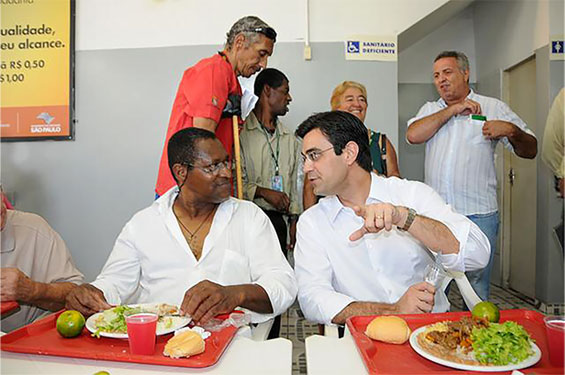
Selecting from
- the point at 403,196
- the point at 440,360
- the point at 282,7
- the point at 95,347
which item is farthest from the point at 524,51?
the point at 95,347

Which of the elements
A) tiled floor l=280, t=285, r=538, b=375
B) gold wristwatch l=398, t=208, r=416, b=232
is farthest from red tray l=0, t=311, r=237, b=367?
tiled floor l=280, t=285, r=538, b=375

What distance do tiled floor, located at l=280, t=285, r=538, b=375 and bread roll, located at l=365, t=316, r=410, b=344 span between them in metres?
1.59

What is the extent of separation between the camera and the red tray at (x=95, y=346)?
3.83 feet

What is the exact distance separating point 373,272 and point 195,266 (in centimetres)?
69

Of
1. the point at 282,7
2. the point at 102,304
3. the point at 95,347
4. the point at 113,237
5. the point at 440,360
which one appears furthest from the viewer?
the point at 113,237

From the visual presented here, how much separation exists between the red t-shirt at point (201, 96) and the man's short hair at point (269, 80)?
0.64m

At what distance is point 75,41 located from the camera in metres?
4.02

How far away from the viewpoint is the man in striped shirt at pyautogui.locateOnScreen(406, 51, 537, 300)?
2939 mm

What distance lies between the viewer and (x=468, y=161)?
3.01 meters

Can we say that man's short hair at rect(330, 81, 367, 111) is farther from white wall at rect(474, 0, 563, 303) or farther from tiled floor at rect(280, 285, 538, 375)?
white wall at rect(474, 0, 563, 303)

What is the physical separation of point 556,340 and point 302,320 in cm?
302

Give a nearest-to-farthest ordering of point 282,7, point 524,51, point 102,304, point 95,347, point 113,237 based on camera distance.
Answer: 1. point 95,347
2. point 102,304
3. point 282,7
4. point 113,237
5. point 524,51

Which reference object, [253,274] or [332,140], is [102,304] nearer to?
[253,274]

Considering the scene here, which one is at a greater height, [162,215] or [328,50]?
[328,50]
